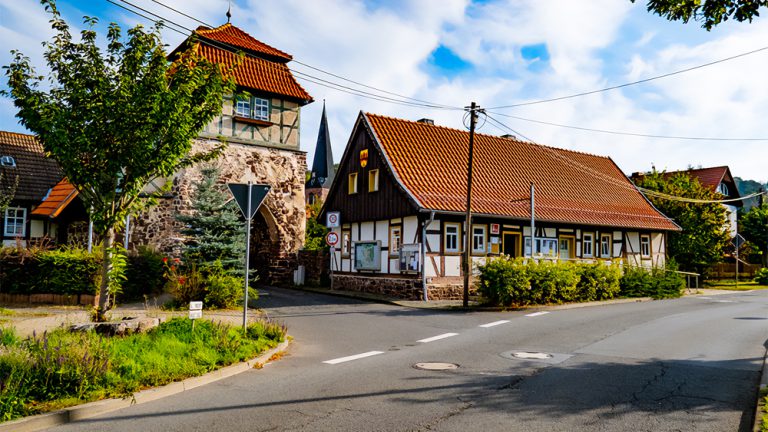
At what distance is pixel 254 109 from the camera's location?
27000mm

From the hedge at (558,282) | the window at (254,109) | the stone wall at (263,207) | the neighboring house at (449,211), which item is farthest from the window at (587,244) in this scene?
the window at (254,109)

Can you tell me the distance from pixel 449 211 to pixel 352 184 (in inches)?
252

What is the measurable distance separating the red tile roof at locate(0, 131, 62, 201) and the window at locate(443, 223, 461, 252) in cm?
2115

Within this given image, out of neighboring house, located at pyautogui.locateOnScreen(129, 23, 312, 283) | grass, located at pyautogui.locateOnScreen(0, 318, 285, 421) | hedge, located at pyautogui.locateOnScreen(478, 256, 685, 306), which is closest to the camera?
grass, located at pyautogui.locateOnScreen(0, 318, 285, 421)

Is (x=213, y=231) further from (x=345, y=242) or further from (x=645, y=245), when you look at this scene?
(x=645, y=245)

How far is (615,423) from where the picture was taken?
5.99 m

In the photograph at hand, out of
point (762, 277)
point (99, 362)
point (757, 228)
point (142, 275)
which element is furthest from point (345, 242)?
point (757, 228)

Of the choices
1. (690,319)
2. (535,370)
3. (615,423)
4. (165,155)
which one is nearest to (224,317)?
(165,155)

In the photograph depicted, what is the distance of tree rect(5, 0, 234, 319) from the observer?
1001 centimetres

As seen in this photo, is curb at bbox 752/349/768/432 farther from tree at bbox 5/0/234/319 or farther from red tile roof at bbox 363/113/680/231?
red tile roof at bbox 363/113/680/231

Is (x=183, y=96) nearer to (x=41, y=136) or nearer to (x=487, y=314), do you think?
(x=41, y=136)

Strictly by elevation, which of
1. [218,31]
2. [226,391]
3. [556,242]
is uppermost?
[218,31]

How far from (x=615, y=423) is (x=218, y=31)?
26778 millimetres

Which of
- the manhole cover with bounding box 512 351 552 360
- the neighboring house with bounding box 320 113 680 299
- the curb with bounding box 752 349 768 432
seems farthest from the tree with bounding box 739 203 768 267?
the manhole cover with bounding box 512 351 552 360
